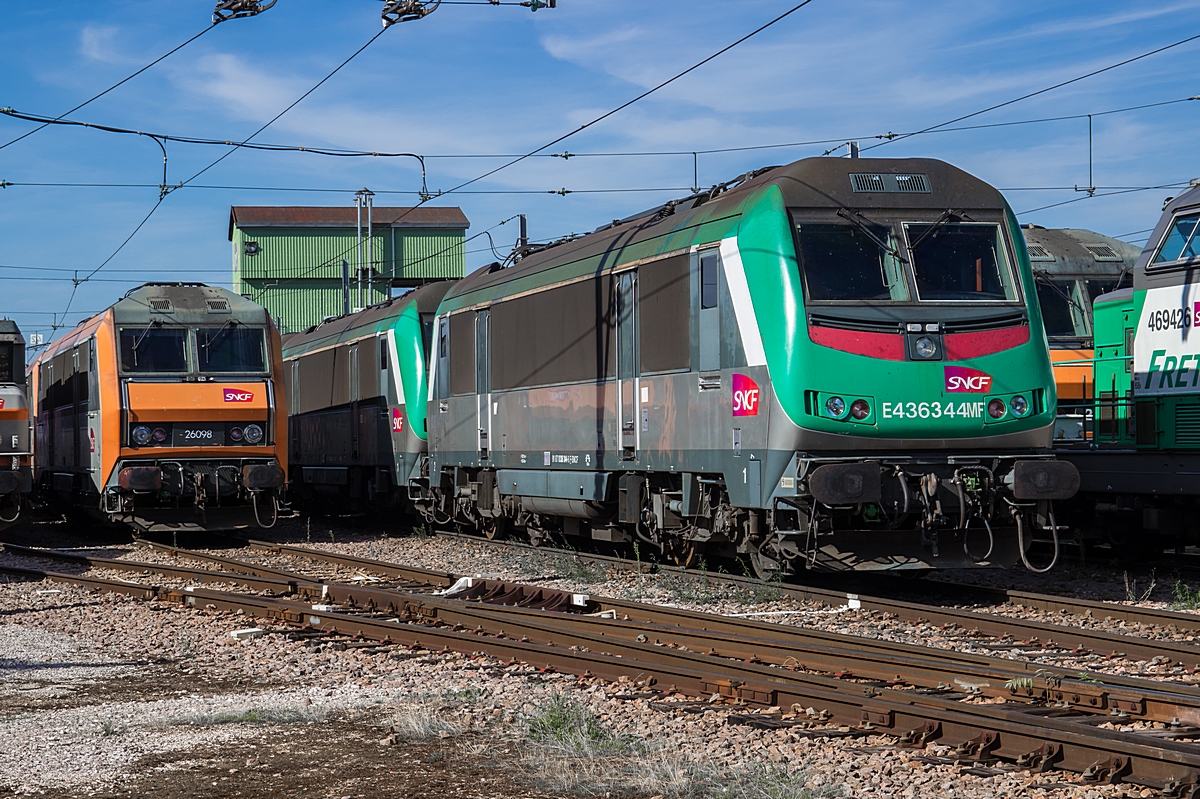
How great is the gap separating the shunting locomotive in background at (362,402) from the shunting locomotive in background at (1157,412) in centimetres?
990

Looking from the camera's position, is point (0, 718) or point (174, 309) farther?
point (174, 309)

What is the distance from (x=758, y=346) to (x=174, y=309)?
10.9 m

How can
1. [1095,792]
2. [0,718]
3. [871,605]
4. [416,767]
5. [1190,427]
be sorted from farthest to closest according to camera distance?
1. [1190,427]
2. [871,605]
3. [0,718]
4. [416,767]
5. [1095,792]

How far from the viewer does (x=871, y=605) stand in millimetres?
11047

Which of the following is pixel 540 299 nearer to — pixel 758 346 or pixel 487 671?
pixel 758 346

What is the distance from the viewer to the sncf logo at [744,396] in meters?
11.4

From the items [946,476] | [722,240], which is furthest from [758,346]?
[946,476]

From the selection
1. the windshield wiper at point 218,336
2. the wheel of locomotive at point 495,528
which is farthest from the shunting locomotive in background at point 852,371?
the windshield wiper at point 218,336

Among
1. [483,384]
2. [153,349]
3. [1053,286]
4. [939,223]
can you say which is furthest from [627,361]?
[153,349]

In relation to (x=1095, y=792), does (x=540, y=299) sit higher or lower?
higher

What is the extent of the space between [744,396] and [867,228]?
1774 mm

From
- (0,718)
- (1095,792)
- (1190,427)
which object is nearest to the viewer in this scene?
(1095,792)

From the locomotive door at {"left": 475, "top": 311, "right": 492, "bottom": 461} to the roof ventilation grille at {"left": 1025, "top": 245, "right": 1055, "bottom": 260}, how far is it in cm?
744

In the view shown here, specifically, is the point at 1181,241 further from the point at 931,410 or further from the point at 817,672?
the point at 817,672
